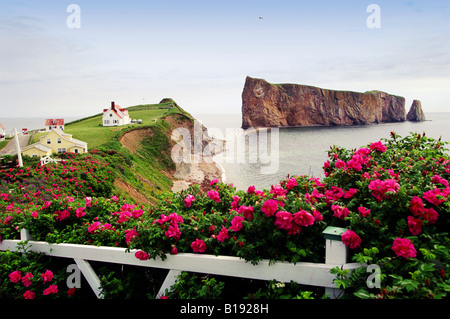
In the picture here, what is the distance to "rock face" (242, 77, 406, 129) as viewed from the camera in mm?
119000

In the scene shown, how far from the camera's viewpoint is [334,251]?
2.59 m

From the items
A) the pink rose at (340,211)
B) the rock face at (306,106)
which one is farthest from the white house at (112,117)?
the rock face at (306,106)

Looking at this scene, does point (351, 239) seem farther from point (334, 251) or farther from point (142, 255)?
point (142, 255)

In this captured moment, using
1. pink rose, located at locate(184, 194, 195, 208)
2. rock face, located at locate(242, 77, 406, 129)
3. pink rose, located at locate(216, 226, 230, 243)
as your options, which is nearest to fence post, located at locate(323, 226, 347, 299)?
pink rose, located at locate(216, 226, 230, 243)

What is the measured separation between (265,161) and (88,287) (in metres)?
45.0

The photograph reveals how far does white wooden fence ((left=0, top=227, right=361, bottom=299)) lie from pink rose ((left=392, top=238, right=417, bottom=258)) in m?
0.34

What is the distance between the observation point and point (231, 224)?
3006 mm

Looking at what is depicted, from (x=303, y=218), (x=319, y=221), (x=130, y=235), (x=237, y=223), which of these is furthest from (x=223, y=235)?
(x=130, y=235)

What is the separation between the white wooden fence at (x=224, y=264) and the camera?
258 cm

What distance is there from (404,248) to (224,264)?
1457 millimetres

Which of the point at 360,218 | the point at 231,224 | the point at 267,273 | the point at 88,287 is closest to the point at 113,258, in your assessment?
the point at 88,287

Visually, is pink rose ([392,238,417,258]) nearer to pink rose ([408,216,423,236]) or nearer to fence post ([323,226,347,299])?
pink rose ([408,216,423,236])

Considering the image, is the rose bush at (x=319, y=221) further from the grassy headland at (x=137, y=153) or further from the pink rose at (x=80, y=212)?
the grassy headland at (x=137, y=153)

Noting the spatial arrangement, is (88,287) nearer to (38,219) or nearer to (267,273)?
(38,219)
